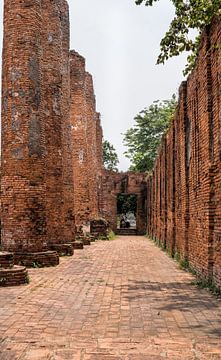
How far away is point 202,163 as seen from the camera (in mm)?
10812

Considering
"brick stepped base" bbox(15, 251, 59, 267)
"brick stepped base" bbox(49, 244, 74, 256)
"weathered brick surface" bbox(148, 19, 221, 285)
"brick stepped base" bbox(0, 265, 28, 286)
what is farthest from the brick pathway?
"brick stepped base" bbox(49, 244, 74, 256)

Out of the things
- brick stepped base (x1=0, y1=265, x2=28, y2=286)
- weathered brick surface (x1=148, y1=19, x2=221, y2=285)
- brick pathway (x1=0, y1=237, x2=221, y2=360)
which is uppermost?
weathered brick surface (x1=148, y1=19, x2=221, y2=285)

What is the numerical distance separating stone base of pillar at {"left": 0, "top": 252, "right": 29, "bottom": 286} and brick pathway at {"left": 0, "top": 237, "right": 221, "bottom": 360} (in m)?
0.24

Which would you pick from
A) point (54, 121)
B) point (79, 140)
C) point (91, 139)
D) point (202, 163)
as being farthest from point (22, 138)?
point (91, 139)

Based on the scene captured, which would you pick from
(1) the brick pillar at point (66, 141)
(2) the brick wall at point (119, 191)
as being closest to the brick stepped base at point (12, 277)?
(1) the brick pillar at point (66, 141)

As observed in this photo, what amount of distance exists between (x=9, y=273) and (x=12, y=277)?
0.10 metres

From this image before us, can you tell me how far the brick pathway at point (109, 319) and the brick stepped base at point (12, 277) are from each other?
0.23m

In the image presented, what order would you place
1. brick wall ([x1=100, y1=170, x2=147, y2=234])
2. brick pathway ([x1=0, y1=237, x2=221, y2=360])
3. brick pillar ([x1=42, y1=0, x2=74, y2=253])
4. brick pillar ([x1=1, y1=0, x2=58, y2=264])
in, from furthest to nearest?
brick wall ([x1=100, y1=170, x2=147, y2=234]) < brick pillar ([x1=42, y1=0, x2=74, y2=253]) < brick pillar ([x1=1, y1=0, x2=58, y2=264]) < brick pathway ([x1=0, y1=237, x2=221, y2=360])

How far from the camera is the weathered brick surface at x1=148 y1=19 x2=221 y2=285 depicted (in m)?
9.50

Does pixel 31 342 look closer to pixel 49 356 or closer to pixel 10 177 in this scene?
pixel 49 356

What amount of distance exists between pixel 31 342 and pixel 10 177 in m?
8.07

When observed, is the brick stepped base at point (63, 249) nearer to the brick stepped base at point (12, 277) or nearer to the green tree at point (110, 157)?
the brick stepped base at point (12, 277)

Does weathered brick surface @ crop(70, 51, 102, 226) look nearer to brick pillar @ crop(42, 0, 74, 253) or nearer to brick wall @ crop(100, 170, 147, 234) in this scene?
brick pillar @ crop(42, 0, 74, 253)

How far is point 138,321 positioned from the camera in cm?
632
